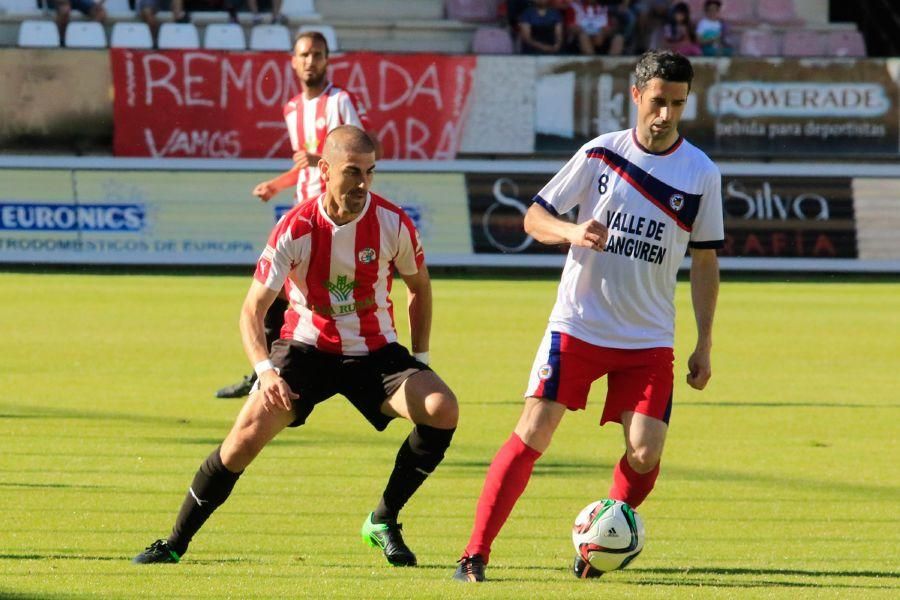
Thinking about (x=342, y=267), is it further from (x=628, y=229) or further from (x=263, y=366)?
(x=628, y=229)

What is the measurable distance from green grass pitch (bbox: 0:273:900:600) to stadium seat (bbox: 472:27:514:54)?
989cm

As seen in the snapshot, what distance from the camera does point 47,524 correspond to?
6.34m

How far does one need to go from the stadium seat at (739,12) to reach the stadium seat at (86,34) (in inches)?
379

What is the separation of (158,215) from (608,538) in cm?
1443

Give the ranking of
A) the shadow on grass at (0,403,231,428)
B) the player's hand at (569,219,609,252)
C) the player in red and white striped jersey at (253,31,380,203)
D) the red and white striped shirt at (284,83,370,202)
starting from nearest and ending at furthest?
the player's hand at (569,219,609,252) → the shadow on grass at (0,403,231,428) → the player in red and white striped jersey at (253,31,380,203) → the red and white striped shirt at (284,83,370,202)

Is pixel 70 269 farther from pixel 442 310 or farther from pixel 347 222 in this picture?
pixel 347 222

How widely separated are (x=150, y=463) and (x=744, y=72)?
1526 centimetres

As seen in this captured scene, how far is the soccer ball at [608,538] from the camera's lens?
5438 mm

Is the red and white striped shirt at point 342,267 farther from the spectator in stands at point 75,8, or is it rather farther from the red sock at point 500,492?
the spectator in stands at point 75,8

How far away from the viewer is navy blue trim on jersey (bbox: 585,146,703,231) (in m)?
5.64

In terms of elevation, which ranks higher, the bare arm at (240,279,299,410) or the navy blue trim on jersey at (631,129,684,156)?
the navy blue trim on jersey at (631,129,684,156)

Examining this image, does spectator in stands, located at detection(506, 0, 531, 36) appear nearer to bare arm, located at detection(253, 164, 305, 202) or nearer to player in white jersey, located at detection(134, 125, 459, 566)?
bare arm, located at detection(253, 164, 305, 202)

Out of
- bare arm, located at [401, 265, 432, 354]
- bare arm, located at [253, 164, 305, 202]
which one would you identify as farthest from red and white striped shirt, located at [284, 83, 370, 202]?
bare arm, located at [401, 265, 432, 354]

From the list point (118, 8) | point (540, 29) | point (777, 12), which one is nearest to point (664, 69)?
point (540, 29)
